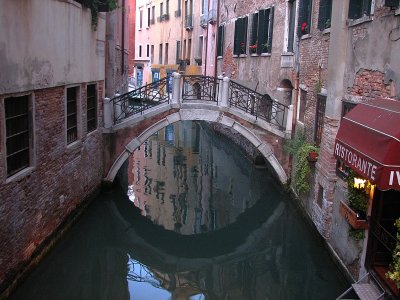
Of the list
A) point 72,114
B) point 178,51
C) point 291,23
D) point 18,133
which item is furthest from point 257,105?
point 178,51

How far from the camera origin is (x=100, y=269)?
838 centimetres

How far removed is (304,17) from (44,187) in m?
6.88

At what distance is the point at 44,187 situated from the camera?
7.88 metres

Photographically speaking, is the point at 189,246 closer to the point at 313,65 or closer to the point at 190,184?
the point at 190,184

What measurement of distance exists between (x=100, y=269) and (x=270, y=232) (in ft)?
12.8

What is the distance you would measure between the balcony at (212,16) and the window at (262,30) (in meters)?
6.09

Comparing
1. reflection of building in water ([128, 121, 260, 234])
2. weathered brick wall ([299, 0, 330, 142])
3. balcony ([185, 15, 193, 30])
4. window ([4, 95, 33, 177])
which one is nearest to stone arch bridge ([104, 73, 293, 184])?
weathered brick wall ([299, 0, 330, 142])

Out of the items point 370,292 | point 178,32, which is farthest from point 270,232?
point 178,32

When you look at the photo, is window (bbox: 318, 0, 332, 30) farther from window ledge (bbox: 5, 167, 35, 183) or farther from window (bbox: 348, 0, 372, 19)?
window ledge (bbox: 5, 167, 35, 183)

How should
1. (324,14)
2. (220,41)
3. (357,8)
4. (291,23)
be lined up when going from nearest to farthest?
A: (357,8) → (324,14) → (291,23) → (220,41)

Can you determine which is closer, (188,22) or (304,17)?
(304,17)

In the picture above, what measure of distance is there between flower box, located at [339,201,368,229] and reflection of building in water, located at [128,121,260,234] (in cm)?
→ 430

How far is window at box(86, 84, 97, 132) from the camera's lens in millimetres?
10930

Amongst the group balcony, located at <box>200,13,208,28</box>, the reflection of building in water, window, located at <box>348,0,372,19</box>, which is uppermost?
balcony, located at <box>200,13,208,28</box>
